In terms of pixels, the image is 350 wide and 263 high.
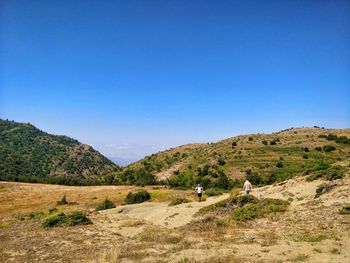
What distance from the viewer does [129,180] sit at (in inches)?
3118

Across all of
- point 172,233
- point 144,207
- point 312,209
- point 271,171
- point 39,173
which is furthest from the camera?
point 39,173

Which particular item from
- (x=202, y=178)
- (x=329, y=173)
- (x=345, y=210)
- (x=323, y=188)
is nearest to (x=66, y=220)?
(x=345, y=210)

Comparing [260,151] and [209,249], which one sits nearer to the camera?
[209,249]

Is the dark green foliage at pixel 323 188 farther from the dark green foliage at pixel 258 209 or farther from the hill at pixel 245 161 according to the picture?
the hill at pixel 245 161

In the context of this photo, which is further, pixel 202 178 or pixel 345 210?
pixel 202 178

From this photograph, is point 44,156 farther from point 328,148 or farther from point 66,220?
point 66,220

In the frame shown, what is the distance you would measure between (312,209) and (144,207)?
1692cm

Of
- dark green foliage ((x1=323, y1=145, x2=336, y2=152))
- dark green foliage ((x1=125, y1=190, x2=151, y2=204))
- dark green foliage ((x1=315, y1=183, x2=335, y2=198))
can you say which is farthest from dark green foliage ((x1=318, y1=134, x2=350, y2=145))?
dark green foliage ((x1=315, y1=183, x2=335, y2=198))

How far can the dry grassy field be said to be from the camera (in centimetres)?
1566

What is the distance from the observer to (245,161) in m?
70.7

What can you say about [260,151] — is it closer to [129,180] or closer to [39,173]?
[129,180]

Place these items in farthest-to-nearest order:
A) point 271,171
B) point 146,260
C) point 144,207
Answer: point 271,171
point 144,207
point 146,260

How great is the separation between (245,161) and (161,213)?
4230 cm

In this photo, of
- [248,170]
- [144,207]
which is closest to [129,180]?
[248,170]
